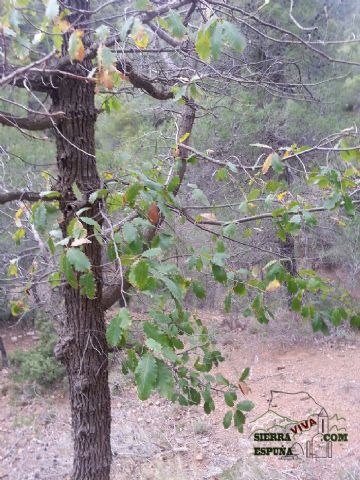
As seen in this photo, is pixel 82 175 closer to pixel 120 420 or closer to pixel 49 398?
pixel 120 420

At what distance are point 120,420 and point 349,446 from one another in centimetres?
261

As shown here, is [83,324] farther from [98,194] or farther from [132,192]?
[132,192]

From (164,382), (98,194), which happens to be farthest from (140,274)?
(98,194)

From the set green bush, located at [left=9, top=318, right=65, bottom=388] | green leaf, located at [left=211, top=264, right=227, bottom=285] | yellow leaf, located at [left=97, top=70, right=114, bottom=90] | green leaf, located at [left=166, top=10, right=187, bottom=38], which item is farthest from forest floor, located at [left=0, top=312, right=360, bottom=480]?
green leaf, located at [left=166, top=10, right=187, bottom=38]

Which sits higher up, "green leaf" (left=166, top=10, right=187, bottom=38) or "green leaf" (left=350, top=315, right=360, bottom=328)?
"green leaf" (left=166, top=10, right=187, bottom=38)

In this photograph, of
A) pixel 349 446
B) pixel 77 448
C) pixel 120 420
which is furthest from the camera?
pixel 120 420

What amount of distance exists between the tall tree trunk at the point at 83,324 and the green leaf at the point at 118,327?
93cm

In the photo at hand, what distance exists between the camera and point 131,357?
3.85ft

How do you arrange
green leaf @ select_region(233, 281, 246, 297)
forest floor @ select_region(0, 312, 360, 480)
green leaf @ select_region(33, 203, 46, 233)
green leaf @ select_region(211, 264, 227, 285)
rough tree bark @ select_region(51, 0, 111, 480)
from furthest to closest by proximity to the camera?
forest floor @ select_region(0, 312, 360, 480) < rough tree bark @ select_region(51, 0, 111, 480) < green leaf @ select_region(233, 281, 246, 297) < green leaf @ select_region(211, 264, 227, 285) < green leaf @ select_region(33, 203, 46, 233)

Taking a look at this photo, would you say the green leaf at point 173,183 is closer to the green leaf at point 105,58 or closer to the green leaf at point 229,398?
the green leaf at point 105,58

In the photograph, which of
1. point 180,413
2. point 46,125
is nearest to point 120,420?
point 180,413

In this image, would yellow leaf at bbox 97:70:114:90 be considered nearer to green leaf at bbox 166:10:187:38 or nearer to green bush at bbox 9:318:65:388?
green leaf at bbox 166:10:187:38

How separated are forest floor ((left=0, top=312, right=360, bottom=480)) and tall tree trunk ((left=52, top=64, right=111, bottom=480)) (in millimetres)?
890

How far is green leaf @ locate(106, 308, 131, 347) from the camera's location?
3.06ft
